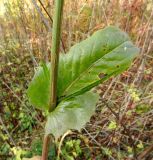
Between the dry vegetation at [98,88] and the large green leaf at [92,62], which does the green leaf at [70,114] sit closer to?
the large green leaf at [92,62]

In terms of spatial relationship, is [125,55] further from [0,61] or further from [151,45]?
[0,61]

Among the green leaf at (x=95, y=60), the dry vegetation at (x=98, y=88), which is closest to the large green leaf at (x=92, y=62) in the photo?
the green leaf at (x=95, y=60)

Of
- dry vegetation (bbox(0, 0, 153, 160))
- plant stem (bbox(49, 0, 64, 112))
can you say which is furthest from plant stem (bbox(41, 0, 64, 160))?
dry vegetation (bbox(0, 0, 153, 160))

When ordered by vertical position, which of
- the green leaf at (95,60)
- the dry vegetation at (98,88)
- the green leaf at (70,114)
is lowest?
the dry vegetation at (98,88)

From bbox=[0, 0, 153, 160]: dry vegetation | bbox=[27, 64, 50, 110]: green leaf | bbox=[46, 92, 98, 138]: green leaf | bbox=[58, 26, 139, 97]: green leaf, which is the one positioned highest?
bbox=[58, 26, 139, 97]: green leaf

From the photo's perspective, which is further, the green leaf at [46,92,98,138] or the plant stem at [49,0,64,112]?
the green leaf at [46,92,98,138]

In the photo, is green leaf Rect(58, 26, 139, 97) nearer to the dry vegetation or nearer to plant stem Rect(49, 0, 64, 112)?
plant stem Rect(49, 0, 64, 112)

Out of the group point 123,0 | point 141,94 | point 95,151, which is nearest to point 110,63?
point 95,151
